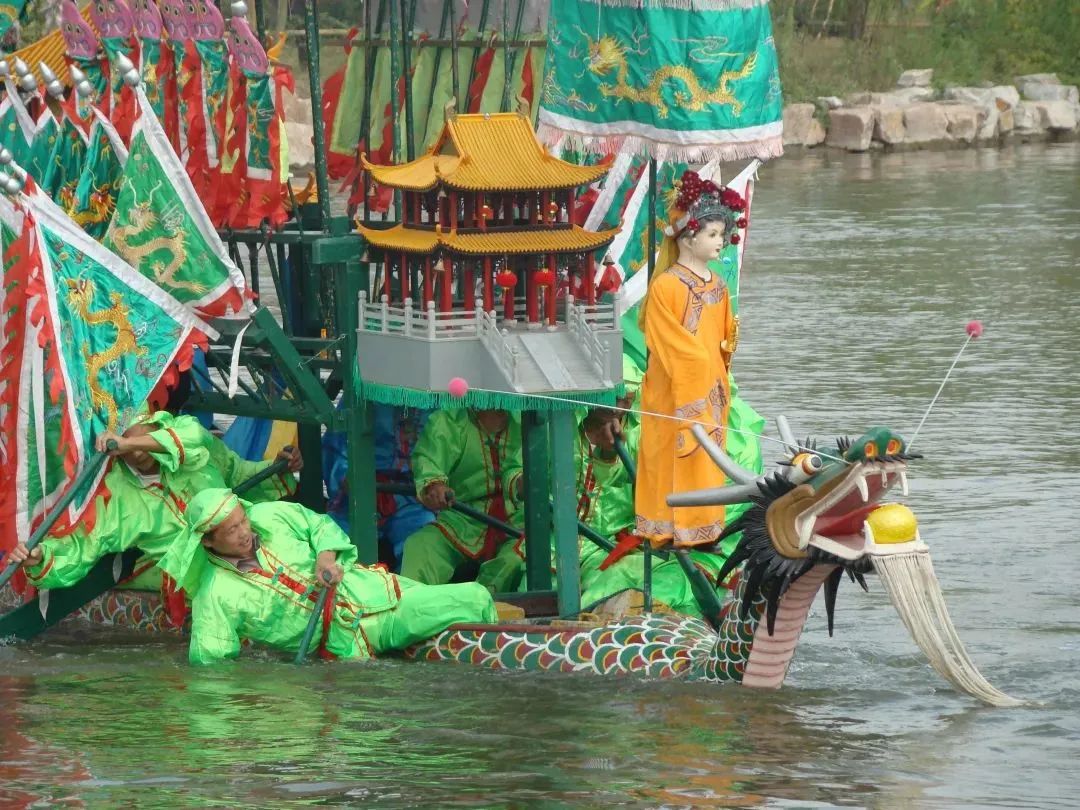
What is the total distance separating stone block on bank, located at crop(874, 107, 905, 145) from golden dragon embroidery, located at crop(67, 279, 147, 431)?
89.1ft

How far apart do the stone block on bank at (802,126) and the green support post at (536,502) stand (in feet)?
87.1

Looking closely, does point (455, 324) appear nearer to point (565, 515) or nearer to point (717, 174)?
point (565, 515)

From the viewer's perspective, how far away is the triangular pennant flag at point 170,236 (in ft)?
31.9

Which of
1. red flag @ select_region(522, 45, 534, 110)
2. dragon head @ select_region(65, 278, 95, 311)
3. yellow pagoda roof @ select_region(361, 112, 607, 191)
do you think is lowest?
dragon head @ select_region(65, 278, 95, 311)

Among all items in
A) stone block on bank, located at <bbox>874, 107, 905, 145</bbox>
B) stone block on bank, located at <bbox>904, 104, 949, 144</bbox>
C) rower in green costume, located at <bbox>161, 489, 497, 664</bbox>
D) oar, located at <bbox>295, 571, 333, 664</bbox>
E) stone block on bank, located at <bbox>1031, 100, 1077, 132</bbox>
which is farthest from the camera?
stone block on bank, located at <bbox>1031, 100, 1077, 132</bbox>

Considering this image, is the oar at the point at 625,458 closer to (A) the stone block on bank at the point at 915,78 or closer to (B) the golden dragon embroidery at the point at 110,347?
(B) the golden dragon embroidery at the point at 110,347

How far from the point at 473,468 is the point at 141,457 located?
4.83 feet

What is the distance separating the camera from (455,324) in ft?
30.4

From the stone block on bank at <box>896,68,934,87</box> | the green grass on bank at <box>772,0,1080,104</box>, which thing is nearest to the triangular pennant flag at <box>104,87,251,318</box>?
the green grass on bank at <box>772,0,1080,104</box>

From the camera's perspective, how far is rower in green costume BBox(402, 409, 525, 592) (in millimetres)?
10195

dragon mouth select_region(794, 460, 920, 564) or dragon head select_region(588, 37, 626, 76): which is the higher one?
dragon head select_region(588, 37, 626, 76)

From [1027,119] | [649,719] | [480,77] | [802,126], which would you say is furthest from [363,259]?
[1027,119]

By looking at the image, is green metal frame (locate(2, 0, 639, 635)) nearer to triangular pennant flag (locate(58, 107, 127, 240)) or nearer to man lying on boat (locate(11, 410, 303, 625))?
man lying on boat (locate(11, 410, 303, 625))

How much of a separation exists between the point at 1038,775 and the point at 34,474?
433cm
